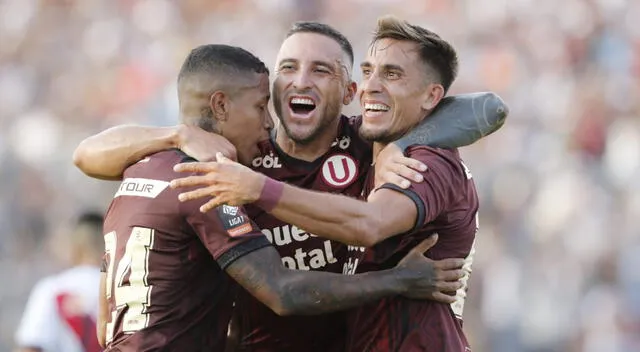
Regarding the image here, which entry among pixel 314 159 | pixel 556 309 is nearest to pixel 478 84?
pixel 556 309

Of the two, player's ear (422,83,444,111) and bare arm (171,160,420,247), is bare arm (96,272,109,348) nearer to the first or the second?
bare arm (171,160,420,247)

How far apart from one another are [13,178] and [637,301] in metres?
7.03

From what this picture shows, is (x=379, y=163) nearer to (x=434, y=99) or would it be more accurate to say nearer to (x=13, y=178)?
(x=434, y=99)

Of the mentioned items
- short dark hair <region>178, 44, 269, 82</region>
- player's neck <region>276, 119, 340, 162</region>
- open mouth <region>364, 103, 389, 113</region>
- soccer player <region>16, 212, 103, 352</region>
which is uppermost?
short dark hair <region>178, 44, 269, 82</region>

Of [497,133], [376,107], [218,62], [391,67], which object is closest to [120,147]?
[218,62]

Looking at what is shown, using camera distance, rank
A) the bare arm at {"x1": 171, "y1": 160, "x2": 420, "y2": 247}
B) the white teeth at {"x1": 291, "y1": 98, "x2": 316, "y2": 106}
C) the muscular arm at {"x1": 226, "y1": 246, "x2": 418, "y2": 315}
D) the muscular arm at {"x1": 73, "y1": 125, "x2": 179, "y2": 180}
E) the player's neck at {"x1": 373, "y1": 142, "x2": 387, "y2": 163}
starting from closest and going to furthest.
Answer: the bare arm at {"x1": 171, "y1": 160, "x2": 420, "y2": 247}
the muscular arm at {"x1": 226, "y1": 246, "x2": 418, "y2": 315}
the muscular arm at {"x1": 73, "y1": 125, "x2": 179, "y2": 180}
the player's neck at {"x1": 373, "y1": 142, "x2": 387, "y2": 163}
the white teeth at {"x1": 291, "y1": 98, "x2": 316, "y2": 106}

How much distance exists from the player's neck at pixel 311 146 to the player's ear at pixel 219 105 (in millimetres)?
666

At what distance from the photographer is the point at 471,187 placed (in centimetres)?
629

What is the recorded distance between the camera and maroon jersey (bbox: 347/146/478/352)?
605cm

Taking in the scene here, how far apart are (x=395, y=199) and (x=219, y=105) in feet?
3.50

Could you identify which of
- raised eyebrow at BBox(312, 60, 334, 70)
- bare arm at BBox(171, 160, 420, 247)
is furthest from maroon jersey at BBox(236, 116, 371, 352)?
bare arm at BBox(171, 160, 420, 247)

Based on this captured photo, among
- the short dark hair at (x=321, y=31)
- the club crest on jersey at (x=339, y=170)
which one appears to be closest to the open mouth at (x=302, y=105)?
the club crest on jersey at (x=339, y=170)

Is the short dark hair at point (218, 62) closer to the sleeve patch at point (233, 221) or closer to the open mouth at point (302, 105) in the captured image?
the open mouth at point (302, 105)

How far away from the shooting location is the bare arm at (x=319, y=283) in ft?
18.8
